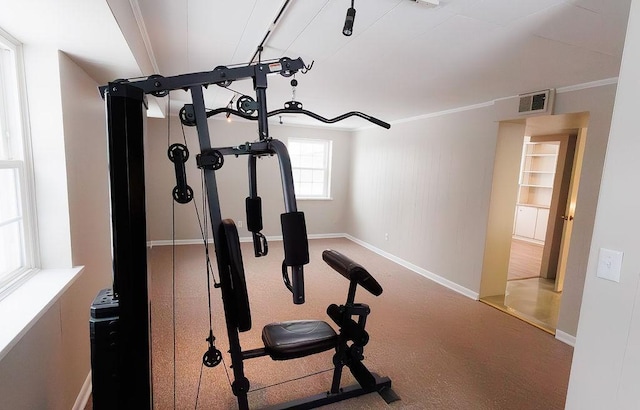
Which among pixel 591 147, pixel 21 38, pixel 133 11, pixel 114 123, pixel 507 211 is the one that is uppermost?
pixel 133 11

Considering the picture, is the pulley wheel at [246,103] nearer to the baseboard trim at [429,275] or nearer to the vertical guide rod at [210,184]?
the vertical guide rod at [210,184]

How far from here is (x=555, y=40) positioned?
182cm

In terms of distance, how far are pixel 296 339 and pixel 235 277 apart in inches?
27.1

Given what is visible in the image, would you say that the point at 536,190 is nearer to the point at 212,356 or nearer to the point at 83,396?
the point at 212,356

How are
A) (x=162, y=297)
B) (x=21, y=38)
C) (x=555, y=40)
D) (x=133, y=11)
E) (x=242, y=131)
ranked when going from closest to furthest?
(x=21, y=38) < (x=133, y=11) < (x=555, y=40) < (x=162, y=297) < (x=242, y=131)

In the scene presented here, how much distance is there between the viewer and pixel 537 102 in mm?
2926

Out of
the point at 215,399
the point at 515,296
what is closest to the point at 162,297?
the point at 215,399

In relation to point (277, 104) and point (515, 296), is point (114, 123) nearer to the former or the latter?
point (277, 104)

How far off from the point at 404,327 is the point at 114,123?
9.25 ft

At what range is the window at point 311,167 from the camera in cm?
626

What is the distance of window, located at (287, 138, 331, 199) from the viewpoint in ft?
20.5

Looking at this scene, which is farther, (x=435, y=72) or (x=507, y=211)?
(x=507, y=211)

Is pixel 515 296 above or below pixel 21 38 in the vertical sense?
below

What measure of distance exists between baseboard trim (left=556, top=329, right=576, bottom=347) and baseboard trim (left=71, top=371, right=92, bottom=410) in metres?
3.78
